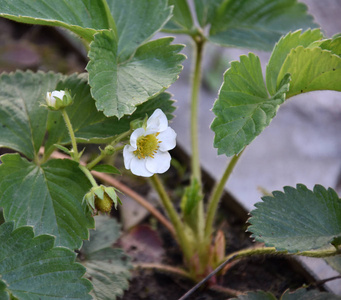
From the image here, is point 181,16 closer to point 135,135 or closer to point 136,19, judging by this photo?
point 136,19

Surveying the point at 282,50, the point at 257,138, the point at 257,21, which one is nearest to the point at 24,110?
the point at 282,50

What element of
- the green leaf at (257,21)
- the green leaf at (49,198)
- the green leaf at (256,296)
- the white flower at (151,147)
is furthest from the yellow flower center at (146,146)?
the green leaf at (257,21)

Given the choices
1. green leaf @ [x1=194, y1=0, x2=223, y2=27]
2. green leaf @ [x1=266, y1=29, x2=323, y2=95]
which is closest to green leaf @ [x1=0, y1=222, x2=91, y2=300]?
green leaf @ [x1=266, y1=29, x2=323, y2=95]

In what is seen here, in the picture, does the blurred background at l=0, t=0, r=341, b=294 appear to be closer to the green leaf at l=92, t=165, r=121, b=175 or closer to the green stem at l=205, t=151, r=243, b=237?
the green stem at l=205, t=151, r=243, b=237

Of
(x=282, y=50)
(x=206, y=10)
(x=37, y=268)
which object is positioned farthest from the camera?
(x=206, y=10)

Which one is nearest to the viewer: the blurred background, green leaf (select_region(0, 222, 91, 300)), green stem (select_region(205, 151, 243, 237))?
green leaf (select_region(0, 222, 91, 300))

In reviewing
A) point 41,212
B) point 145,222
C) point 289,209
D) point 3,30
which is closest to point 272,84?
point 289,209
